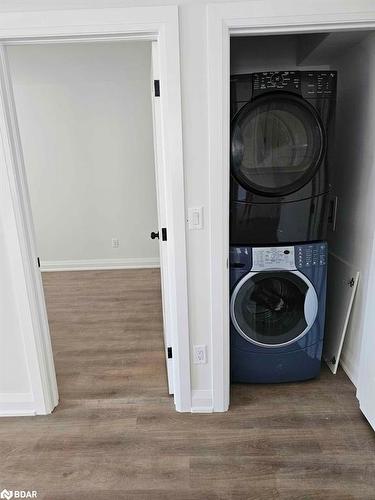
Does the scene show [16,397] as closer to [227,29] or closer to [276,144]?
[276,144]

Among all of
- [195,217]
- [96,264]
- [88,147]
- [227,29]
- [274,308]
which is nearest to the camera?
[227,29]

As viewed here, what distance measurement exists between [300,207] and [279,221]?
14cm

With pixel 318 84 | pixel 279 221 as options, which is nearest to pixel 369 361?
pixel 279 221

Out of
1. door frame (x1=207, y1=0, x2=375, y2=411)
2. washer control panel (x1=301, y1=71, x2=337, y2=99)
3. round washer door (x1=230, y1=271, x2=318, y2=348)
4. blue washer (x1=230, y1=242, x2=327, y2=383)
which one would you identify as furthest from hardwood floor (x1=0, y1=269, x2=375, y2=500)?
washer control panel (x1=301, y1=71, x2=337, y2=99)

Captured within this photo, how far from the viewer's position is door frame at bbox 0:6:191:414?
1.45m

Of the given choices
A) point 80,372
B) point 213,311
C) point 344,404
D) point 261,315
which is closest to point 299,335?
point 261,315

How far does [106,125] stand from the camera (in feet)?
13.6

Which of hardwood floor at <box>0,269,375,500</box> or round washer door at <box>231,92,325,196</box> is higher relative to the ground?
round washer door at <box>231,92,325,196</box>

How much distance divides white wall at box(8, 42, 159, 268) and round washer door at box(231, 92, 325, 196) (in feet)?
8.71

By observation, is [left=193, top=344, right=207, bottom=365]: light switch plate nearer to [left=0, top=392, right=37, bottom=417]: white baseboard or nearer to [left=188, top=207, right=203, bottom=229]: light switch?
[left=188, top=207, right=203, bottom=229]: light switch

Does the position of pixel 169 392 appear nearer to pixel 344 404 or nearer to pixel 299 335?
pixel 299 335

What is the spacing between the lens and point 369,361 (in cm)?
173

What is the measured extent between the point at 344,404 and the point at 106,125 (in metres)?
3.79

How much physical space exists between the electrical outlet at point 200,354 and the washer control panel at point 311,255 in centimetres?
71
